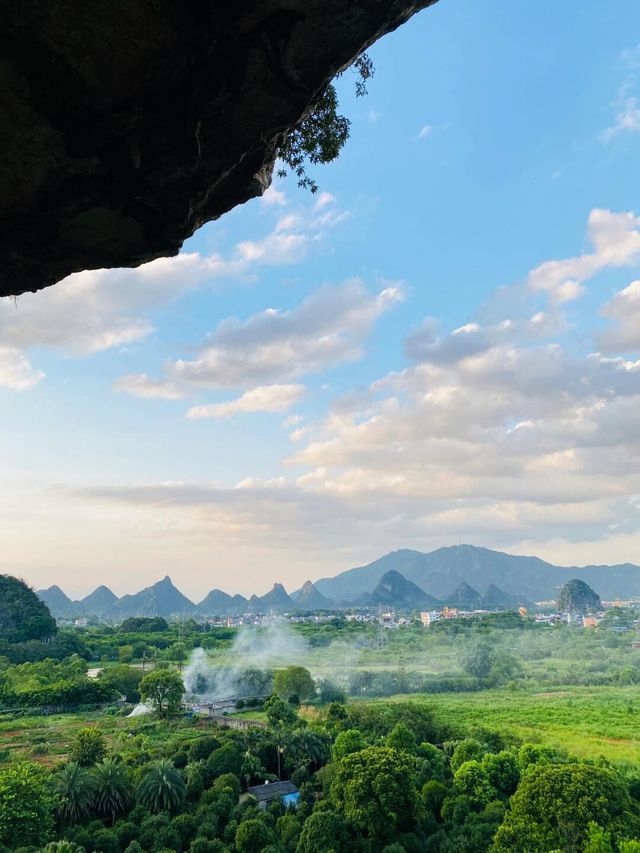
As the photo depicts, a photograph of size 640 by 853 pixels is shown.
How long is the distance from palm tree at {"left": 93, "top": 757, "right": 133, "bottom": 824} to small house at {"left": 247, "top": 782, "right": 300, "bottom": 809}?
17.1ft

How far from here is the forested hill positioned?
76.6 metres

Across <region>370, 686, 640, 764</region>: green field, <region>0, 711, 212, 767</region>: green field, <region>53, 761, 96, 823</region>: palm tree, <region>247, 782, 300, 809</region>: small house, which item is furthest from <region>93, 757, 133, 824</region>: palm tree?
<region>370, 686, 640, 764</region>: green field

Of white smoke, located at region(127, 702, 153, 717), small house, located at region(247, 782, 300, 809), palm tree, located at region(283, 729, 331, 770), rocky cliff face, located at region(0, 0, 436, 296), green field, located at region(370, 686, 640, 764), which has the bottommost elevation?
green field, located at region(370, 686, 640, 764)

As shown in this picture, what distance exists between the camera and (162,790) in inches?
880

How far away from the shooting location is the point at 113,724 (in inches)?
1628

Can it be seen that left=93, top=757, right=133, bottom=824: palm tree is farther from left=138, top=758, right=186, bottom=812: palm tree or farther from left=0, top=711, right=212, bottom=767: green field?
left=0, top=711, right=212, bottom=767: green field

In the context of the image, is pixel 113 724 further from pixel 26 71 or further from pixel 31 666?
pixel 26 71

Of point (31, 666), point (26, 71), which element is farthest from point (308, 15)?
point (31, 666)

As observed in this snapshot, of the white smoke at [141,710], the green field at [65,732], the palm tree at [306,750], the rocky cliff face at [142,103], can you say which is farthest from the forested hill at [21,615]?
the rocky cliff face at [142,103]

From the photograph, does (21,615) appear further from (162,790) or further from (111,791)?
(162,790)

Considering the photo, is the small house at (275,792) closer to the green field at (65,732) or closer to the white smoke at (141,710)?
the green field at (65,732)

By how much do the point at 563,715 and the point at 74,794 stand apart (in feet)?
135

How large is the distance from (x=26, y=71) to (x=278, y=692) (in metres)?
54.9

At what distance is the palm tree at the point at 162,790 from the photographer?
22125mm
